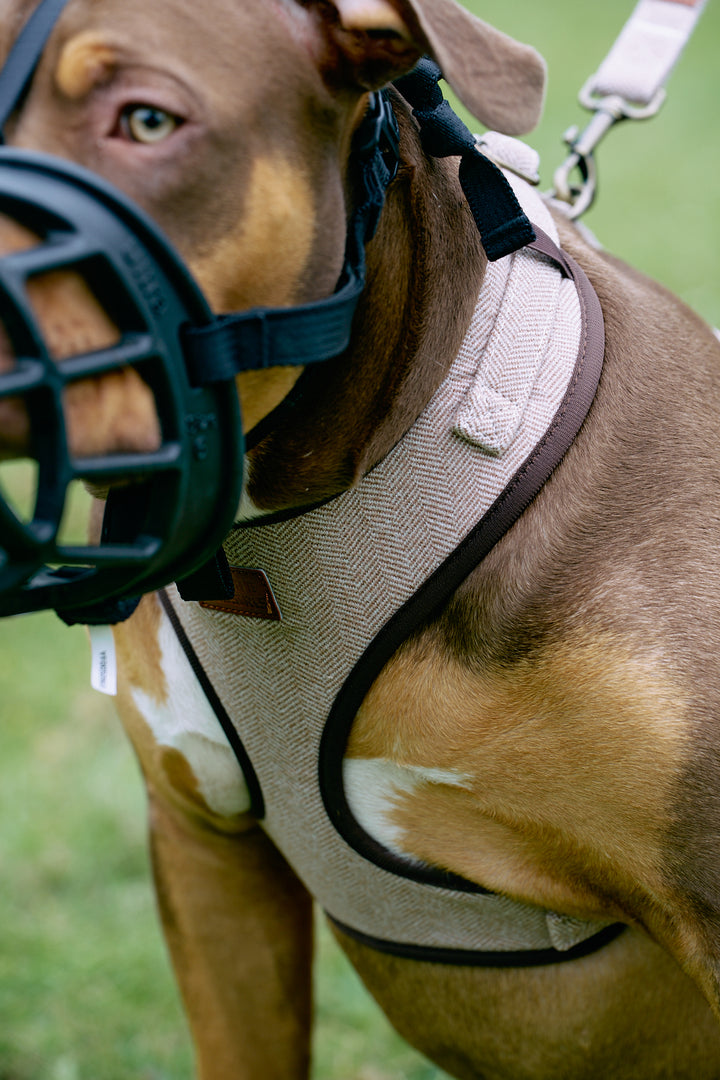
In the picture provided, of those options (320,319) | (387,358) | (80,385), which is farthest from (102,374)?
(387,358)

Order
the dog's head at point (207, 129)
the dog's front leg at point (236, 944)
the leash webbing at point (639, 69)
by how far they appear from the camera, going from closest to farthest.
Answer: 1. the dog's head at point (207, 129)
2. the dog's front leg at point (236, 944)
3. the leash webbing at point (639, 69)

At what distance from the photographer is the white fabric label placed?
5.42ft

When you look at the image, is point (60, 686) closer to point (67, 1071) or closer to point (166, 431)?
point (67, 1071)

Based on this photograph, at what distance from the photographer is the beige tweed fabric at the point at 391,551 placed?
1564 millimetres

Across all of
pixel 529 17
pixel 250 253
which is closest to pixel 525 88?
pixel 250 253

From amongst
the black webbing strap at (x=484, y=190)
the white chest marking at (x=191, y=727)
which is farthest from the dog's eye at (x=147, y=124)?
the white chest marking at (x=191, y=727)

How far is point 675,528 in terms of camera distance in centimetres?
157

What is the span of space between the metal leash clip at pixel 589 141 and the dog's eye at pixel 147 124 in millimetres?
1071

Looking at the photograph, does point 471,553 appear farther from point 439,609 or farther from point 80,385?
point 80,385

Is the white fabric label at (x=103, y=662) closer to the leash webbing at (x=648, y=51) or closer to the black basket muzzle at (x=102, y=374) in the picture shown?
the black basket muzzle at (x=102, y=374)

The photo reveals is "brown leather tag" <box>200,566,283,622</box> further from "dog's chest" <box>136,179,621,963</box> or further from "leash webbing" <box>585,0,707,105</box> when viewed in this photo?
"leash webbing" <box>585,0,707,105</box>

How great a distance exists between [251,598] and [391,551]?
224mm

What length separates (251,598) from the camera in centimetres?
170

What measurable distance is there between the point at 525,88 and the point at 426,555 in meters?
Result: 0.56
